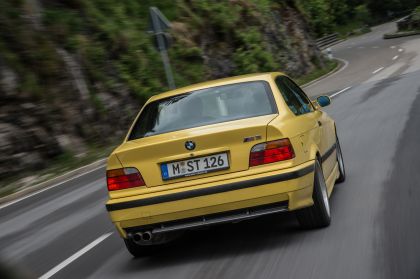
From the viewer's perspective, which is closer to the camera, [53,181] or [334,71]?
[53,181]

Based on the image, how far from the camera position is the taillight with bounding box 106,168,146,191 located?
17.3ft

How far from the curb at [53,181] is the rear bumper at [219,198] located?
22.8ft

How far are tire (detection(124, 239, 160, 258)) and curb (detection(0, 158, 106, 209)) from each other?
6347 mm

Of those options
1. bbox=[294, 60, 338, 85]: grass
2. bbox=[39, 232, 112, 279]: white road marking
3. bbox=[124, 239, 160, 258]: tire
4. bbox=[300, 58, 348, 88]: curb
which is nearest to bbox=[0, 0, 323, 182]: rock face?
bbox=[300, 58, 348, 88]: curb

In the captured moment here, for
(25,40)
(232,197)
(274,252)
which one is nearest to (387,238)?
(274,252)

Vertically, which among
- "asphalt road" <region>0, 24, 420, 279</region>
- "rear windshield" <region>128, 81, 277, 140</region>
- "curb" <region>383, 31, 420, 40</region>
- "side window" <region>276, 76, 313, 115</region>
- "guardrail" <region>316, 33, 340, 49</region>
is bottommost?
"guardrail" <region>316, 33, 340, 49</region>

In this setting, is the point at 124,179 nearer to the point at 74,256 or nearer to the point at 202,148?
the point at 202,148

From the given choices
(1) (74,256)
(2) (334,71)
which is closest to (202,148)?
(1) (74,256)

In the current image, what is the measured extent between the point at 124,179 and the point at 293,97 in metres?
1.97

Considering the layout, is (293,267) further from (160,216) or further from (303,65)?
(303,65)

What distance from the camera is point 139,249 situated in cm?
575

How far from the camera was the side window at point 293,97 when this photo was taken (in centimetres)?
611

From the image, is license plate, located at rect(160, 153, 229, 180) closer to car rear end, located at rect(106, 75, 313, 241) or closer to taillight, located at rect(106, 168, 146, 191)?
car rear end, located at rect(106, 75, 313, 241)

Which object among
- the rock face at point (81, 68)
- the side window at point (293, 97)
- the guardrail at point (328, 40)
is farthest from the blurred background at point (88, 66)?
the guardrail at point (328, 40)
